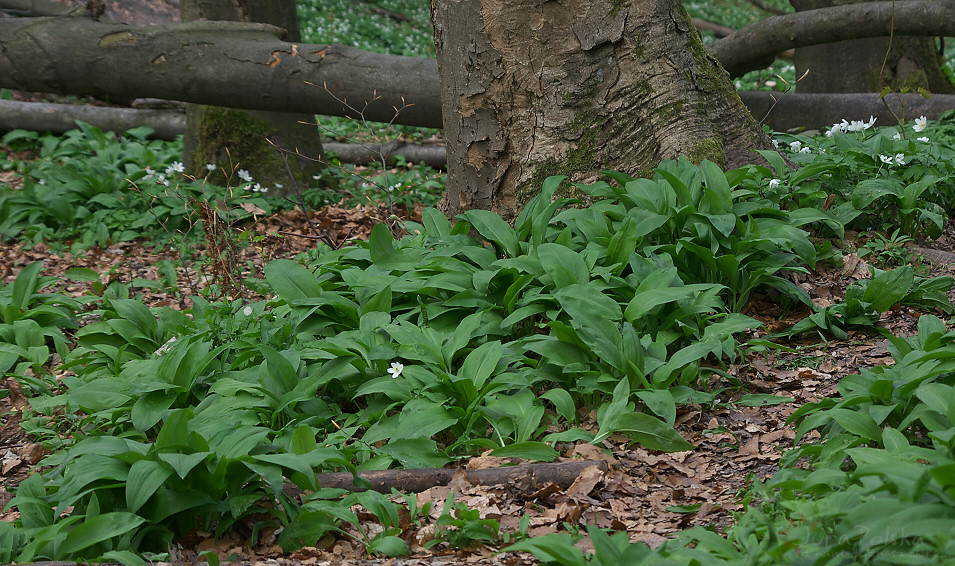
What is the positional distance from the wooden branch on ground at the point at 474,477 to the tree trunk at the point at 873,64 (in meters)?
6.35

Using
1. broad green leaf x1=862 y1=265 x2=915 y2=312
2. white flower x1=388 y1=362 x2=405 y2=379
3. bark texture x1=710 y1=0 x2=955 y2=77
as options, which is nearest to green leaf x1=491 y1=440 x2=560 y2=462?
white flower x1=388 y1=362 x2=405 y2=379

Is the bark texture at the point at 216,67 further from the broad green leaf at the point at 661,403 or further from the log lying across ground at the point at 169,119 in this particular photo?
the broad green leaf at the point at 661,403

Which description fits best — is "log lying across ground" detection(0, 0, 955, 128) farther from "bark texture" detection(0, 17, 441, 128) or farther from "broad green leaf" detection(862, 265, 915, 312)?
"broad green leaf" detection(862, 265, 915, 312)

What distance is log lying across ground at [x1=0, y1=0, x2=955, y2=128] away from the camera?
5898 millimetres

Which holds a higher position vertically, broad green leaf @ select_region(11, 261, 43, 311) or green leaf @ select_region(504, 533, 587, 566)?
green leaf @ select_region(504, 533, 587, 566)

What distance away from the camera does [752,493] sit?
2229 mm

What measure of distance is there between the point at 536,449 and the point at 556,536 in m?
0.64

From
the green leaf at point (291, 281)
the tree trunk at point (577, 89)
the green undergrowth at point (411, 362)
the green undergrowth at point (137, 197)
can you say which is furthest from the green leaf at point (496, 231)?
the green undergrowth at point (137, 197)

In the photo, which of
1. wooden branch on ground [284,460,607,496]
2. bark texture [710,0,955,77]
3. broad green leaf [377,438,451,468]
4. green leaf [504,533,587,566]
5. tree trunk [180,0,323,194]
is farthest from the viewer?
tree trunk [180,0,323,194]

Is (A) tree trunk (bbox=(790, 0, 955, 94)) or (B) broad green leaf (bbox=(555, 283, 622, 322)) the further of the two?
(A) tree trunk (bbox=(790, 0, 955, 94))

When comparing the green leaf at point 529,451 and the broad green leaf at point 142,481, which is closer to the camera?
the broad green leaf at point 142,481

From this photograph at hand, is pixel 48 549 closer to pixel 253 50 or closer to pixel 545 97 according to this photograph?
pixel 545 97

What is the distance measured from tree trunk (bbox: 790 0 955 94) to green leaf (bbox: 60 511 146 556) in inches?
290

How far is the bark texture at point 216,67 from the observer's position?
19.4 ft
